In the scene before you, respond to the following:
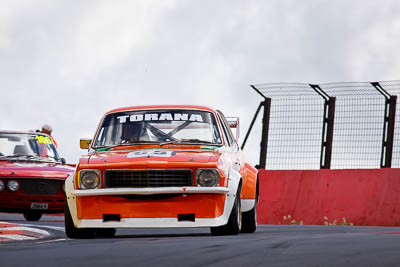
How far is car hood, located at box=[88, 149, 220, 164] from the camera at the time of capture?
9469 millimetres

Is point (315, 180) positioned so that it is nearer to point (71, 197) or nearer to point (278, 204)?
point (278, 204)

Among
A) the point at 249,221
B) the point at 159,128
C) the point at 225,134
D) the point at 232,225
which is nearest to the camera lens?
the point at 232,225

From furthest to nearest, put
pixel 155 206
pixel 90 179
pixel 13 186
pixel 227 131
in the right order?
pixel 13 186 < pixel 227 131 < pixel 90 179 < pixel 155 206

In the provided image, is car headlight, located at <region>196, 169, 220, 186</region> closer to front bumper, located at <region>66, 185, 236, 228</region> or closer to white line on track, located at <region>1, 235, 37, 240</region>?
front bumper, located at <region>66, 185, 236, 228</region>

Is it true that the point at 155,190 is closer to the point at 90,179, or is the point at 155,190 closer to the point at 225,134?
the point at 90,179

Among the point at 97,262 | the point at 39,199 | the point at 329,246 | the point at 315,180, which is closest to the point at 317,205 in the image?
the point at 315,180

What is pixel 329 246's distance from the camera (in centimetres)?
726

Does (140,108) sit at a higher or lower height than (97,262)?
higher

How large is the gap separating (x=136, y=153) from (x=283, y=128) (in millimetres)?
6402

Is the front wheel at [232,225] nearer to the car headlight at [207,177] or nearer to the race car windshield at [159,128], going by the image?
the car headlight at [207,177]

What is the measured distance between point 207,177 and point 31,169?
6932mm

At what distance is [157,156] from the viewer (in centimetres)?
955

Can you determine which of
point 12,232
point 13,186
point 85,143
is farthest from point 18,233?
point 13,186

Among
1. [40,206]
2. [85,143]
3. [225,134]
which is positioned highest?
[225,134]
